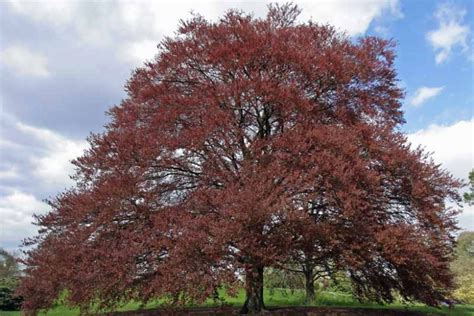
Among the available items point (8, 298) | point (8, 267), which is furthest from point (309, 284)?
point (8, 267)

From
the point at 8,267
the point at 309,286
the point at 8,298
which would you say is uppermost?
the point at 8,267

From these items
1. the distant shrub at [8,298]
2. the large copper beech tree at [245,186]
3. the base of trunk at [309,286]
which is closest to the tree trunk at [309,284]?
the base of trunk at [309,286]

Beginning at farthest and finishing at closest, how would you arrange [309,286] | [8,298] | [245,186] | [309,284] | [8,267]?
1. [8,267]
2. [8,298]
3. [309,286]
4. [309,284]
5. [245,186]

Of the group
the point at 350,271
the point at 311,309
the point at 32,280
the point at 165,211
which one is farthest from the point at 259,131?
the point at 32,280

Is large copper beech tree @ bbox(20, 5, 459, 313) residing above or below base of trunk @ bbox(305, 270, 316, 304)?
above

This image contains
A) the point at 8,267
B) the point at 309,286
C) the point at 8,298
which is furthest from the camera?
the point at 8,267

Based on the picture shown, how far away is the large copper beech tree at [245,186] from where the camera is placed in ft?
35.1

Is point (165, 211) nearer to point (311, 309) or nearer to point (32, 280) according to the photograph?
point (32, 280)

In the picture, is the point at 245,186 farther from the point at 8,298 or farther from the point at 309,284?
the point at 8,298

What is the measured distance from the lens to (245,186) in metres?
10.8

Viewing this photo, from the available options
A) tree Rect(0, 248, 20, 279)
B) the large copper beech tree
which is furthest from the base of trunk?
tree Rect(0, 248, 20, 279)

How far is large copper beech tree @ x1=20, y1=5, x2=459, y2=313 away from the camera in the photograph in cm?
1070

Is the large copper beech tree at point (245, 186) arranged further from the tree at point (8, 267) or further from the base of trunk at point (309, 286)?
the tree at point (8, 267)

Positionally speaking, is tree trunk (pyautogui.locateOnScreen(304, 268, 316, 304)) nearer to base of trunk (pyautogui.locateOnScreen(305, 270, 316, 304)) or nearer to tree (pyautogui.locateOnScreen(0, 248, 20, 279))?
base of trunk (pyautogui.locateOnScreen(305, 270, 316, 304))
